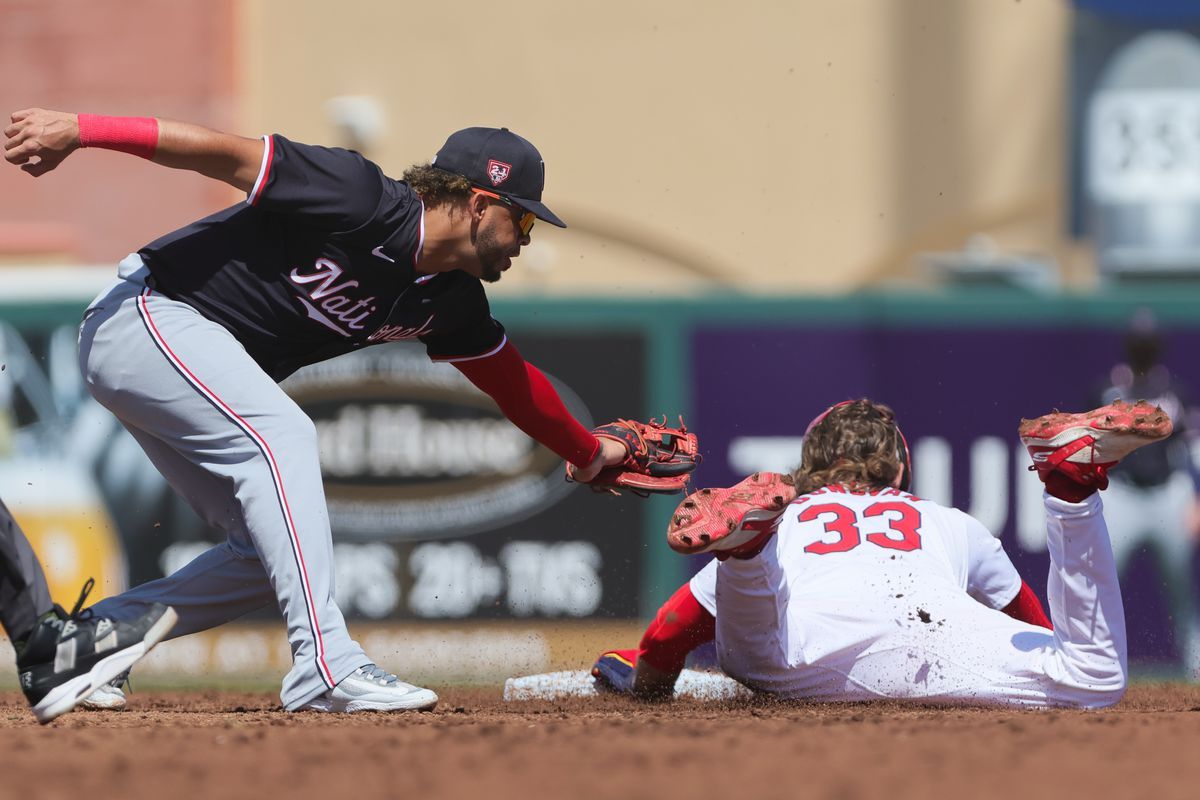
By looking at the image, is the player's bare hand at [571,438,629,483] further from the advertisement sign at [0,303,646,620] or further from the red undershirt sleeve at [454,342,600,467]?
the advertisement sign at [0,303,646,620]

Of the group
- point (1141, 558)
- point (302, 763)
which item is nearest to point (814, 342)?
point (1141, 558)

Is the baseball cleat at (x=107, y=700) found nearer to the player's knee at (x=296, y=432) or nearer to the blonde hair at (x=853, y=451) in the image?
the player's knee at (x=296, y=432)

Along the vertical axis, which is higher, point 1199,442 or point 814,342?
point 814,342

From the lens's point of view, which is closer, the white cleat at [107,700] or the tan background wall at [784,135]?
the white cleat at [107,700]

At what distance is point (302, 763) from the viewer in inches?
123

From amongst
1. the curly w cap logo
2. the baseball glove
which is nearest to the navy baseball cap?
the curly w cap logo

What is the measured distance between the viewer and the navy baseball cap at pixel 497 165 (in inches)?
161

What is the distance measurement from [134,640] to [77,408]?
3.87m

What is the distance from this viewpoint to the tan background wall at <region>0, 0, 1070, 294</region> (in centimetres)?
1078

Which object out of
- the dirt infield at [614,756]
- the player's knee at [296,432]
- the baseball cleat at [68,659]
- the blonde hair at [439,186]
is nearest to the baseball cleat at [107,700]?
the dirt infield at [614,756]

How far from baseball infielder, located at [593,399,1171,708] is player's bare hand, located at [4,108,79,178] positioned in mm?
1632

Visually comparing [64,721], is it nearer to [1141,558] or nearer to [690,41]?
[1141,558]

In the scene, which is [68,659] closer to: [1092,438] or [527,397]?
[527,397]

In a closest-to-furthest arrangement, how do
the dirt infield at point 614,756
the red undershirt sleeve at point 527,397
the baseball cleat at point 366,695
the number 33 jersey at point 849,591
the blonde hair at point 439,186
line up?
the dirt infield at point 614,756 < the baseball cleat at point 366,695 < the blonde hair at point 439,186 < the number 33 jersey at point 849,591 < the red undershirt sleeve at point 527,397
